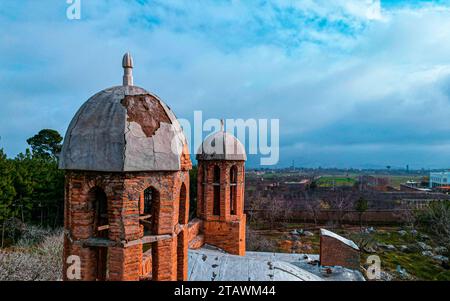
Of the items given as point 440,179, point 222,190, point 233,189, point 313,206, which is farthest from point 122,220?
point 440,179

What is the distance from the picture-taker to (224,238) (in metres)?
13.9

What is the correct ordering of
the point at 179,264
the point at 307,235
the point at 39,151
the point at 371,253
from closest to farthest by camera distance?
the point at 179,264 < the point at 371,253 < the point at 307,235 < the point at 39,151

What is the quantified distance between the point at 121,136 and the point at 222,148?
9031mm

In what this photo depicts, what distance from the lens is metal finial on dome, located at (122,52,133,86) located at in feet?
20.8

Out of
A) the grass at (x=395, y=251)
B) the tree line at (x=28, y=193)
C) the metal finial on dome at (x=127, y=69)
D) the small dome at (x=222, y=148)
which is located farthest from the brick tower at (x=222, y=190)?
the tree line at (x=28, y=193)

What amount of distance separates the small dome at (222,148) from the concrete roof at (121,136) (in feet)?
26.6

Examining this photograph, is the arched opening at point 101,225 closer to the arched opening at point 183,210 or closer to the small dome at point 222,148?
the arched opening at point 183,210

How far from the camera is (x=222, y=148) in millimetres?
14227

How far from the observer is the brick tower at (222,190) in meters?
13.9

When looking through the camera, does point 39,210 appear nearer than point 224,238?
No

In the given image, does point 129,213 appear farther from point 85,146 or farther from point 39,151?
point 39,151

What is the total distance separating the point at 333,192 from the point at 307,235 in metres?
19.4

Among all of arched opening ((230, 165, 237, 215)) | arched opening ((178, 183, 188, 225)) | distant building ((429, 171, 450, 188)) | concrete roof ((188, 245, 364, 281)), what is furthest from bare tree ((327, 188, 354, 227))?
arched opening ((178, 183, 188, 225))
